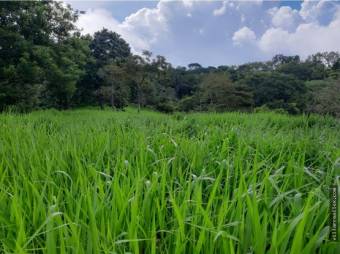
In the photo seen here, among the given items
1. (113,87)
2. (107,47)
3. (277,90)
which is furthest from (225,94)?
(107,47)

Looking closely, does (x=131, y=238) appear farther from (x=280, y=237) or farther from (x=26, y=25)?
(x=26, y=25)

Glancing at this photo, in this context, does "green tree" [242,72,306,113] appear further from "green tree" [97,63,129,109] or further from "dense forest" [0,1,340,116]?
"green tree" [97,63,129,109]

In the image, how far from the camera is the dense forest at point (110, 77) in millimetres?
15102

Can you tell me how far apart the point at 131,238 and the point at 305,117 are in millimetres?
7447

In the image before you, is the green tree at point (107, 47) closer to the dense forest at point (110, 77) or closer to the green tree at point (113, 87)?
the dense forest at point (110, 77)

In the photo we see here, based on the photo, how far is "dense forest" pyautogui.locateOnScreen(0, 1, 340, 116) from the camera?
15102mm

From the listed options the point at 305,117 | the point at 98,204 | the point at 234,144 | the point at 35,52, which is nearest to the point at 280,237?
the point at 98,204

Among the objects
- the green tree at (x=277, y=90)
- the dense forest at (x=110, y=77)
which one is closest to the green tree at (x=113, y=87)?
the dense forest at (x=110, y=77)

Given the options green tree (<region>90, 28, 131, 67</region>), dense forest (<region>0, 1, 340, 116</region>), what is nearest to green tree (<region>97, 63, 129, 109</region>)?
dense forest (<region>0, 1, 340, 116</region>)

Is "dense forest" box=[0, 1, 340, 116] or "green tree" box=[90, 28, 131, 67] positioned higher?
"green tree" box=[90, 28, 131, 67]

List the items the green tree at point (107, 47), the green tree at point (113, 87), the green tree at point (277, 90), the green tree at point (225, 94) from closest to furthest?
the green tree at point (113, 87)
the green tree at point (225, 94)
the green tree at point (277, 90)
the green tree at point (107, 47)

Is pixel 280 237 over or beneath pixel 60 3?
beneath

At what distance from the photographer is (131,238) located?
0.96 meters

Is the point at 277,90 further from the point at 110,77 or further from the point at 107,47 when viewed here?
the point at 107,47
